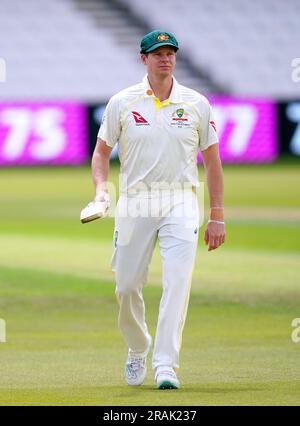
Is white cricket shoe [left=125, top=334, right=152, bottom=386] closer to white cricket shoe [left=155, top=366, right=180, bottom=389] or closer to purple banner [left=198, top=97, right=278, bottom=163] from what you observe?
white cricket shoe [left=155, top=366, right=180, bottom=389]

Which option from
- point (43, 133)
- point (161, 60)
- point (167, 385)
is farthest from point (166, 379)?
point (43, 133)

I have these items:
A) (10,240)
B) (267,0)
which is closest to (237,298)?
(10,240)

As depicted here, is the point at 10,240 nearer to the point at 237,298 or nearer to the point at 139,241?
the point at 237,298

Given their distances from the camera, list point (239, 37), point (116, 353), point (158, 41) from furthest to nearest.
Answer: point (239, 37), point (116, 353), point (158, 41)

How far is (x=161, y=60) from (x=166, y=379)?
5.79 ft

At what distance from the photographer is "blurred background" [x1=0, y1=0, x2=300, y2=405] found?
23.6ft

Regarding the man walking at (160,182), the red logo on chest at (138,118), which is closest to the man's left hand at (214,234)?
the man walking at (160,182)

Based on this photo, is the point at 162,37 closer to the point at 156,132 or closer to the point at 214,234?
the point at 156,132

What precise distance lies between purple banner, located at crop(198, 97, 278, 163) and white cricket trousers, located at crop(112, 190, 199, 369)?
23.3 metres

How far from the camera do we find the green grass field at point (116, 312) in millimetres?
6398

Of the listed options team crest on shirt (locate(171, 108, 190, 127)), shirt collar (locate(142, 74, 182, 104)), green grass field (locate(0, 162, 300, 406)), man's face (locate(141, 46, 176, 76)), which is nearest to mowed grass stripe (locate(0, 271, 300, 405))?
green grass field (locate(0, 162, 300, 406))

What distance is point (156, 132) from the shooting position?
6.62 metres

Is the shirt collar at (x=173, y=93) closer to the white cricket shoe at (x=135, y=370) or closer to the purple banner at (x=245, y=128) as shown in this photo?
the white cricket shoe at (x=135, y=370)

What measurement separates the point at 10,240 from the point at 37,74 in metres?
18.6
